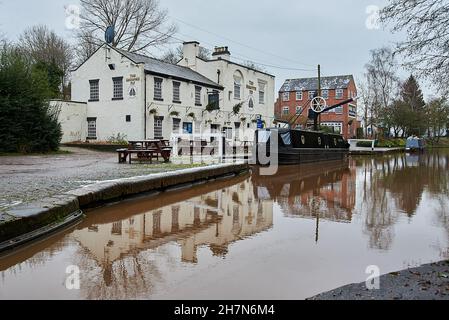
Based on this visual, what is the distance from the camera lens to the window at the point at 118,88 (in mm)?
24078

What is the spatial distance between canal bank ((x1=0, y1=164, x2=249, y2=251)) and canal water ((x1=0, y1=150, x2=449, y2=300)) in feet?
0.68

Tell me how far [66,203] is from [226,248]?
2509 mm

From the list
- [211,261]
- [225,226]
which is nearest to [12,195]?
[225,226]

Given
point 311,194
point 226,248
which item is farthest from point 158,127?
point 226,248

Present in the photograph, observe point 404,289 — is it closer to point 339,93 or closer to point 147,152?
point 147,152

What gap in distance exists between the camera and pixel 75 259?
452cm

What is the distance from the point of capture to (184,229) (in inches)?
241

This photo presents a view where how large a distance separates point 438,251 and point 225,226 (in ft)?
9.47

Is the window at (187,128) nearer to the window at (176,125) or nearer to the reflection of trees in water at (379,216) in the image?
the window at (176,125)

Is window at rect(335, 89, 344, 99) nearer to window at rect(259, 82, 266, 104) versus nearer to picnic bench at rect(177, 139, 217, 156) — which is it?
window at rect(259, 82, 266, 104)

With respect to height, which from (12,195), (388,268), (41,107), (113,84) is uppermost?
(113,84)
